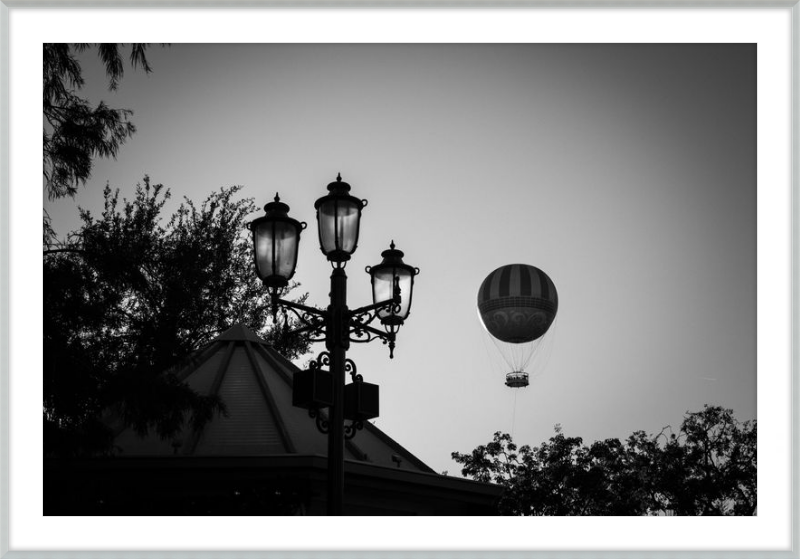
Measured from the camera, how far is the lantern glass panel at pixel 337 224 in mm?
8219

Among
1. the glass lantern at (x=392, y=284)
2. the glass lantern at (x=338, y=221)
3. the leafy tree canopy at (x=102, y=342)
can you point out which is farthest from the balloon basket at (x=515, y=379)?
the glass lantern at (x=338, y=221)

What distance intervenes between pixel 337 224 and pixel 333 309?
2.65 ft

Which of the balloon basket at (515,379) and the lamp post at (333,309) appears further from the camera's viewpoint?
the balloon basket at (515,379)

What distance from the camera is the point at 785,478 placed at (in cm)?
601

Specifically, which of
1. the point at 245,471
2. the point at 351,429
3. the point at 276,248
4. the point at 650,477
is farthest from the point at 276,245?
the point at 650,477

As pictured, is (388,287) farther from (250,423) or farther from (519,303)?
(519,303)

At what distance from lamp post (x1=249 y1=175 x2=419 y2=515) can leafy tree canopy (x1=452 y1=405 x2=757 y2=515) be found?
58.1 feet

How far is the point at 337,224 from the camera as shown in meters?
8.23

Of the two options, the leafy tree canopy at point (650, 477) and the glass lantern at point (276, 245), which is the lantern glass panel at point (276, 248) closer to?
the glass lantern at point (276, 245)

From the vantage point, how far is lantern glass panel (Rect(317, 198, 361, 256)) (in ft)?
27.0

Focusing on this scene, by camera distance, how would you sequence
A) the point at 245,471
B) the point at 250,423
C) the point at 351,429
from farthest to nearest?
the point at 250,423
the point at 245,471
the point at 351,429

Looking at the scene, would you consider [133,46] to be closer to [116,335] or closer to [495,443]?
[116,335]

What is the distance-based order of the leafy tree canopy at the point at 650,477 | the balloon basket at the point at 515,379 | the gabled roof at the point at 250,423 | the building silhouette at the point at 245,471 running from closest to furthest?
the building silhouette at the point at 245,471, the gabled roof at the point at 250,423, the leafy tree canopy at the point at 650,477, the balloon basket at the point at 515,379

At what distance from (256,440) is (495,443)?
27540 mm
